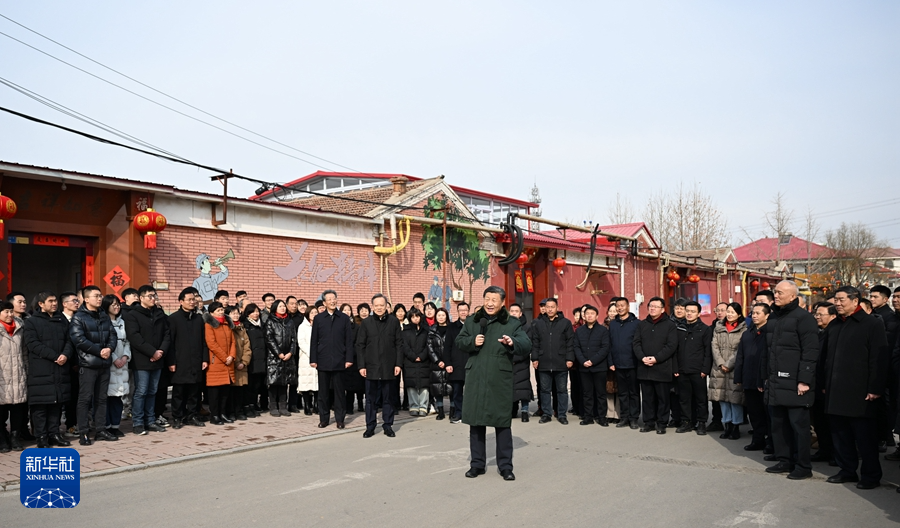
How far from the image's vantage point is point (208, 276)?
1386cm

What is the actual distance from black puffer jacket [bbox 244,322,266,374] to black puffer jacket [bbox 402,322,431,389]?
2306mm

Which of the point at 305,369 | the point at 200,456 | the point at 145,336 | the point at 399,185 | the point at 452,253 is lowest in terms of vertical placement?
the point at 200,456

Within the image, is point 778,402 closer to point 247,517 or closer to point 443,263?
point 247,517

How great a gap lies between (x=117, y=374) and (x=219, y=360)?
5.29 feet

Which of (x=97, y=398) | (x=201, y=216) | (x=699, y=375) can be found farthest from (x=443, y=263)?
(x=97, y=398)

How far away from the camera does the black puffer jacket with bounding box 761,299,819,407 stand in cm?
742

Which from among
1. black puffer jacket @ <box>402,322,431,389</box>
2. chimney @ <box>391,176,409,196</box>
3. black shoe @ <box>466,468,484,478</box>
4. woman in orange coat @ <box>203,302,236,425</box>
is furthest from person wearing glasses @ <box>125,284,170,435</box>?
chimney @ <box>391,176,409,196</box>

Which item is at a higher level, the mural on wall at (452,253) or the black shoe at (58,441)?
the mural on wall at (452,253)

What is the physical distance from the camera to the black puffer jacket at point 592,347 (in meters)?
11.1

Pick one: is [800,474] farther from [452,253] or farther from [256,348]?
[452,253]

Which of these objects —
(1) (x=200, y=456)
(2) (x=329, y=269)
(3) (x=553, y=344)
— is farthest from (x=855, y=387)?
(2) (x=329, y=269)

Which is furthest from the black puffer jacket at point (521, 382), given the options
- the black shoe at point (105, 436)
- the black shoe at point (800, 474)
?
the black shoe at point (105, 436)

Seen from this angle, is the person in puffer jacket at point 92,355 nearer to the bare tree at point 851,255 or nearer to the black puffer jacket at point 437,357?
the black puffer jacket at point 437,357

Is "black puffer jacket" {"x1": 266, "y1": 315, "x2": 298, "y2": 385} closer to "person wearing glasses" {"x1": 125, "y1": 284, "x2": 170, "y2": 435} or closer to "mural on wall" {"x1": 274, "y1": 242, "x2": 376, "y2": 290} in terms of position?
"person wearing glasses" {"x1": 125, "y1": 284, "x2": 170, "y2": 435}
